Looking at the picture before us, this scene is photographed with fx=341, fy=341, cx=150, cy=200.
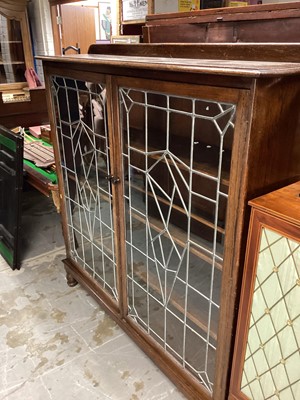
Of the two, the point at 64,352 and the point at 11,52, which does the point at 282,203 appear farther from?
the point at 11,52

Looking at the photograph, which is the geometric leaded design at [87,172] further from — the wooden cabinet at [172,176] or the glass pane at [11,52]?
the glass pane at [11,52]

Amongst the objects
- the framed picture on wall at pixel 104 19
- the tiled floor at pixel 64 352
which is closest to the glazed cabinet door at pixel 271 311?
the tiled floor at pixel 64 352

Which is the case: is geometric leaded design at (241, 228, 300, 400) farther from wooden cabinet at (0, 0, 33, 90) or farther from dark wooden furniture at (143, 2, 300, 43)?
wooden cabinet at (0, 0, 33, 90)


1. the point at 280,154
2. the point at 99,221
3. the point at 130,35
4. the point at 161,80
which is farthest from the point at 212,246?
the point at 130,35

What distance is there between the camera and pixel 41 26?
400 cm

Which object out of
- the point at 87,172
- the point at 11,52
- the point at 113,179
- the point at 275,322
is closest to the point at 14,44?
the point at 11,52

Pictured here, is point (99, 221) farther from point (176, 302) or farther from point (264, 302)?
point (264, 302)

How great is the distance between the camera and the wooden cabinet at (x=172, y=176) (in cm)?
89

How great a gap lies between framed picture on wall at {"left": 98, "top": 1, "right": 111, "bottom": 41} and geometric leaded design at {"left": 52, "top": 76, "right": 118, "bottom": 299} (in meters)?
4.48

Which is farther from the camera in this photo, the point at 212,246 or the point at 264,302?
the point at 212,246

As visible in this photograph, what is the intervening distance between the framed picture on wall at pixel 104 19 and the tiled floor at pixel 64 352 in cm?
473

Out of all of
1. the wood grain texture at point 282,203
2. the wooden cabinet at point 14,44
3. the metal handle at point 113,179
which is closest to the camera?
the wood grain texture at point 282,203

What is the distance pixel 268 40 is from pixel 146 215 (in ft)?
2.64

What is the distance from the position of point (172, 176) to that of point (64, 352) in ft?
3.62
